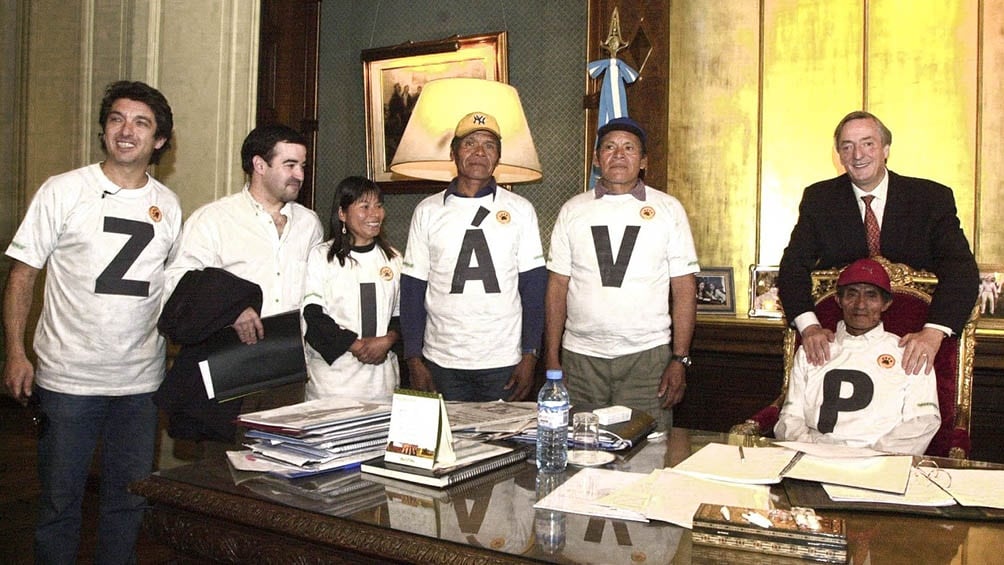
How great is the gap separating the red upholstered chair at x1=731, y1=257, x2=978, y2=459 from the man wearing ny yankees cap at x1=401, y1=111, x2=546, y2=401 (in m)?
0.89

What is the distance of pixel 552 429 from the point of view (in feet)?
4.95

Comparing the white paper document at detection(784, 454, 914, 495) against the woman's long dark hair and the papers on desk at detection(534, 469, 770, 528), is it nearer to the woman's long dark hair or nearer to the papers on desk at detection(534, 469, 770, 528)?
the papers on desk at detection(534, 469, 770, 528)

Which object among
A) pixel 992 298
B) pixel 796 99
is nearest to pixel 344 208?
pixel 796 99

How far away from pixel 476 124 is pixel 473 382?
979mm

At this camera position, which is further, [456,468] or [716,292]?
[716,292]

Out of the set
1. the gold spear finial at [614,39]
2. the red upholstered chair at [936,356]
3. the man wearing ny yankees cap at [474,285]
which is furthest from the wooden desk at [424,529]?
the gold spear finial at [614,39]

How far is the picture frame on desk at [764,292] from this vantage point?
3777 mm

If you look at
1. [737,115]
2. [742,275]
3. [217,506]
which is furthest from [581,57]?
[217,506]

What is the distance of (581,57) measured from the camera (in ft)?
13.7

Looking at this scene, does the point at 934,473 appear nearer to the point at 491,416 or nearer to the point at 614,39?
the point at 491,416

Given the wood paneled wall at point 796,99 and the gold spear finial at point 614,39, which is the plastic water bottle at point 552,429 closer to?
the wood paneled wall at point 796,99

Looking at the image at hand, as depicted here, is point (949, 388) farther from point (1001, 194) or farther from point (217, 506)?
point (217, 506)

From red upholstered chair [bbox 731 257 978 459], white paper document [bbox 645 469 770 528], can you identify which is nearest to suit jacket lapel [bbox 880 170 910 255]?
red upholstered chair [bbox 731 257 978 459]

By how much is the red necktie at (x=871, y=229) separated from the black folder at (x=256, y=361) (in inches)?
74.3
